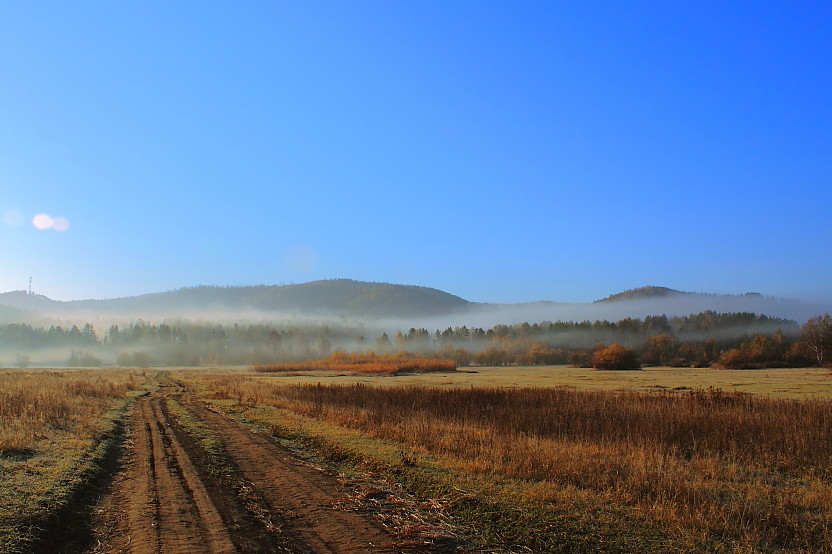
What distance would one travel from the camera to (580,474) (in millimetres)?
12547

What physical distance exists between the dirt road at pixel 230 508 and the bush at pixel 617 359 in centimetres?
11328

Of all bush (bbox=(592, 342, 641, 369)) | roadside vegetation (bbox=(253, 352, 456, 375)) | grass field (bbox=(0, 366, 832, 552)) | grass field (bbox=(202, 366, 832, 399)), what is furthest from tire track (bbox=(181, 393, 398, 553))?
bush (bbox=(592, 342, 641, 369))

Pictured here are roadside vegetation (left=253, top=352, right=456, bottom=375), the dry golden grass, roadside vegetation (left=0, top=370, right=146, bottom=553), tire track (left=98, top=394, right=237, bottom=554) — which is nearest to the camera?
tire track (left=98, top=394, right=237, bottom=554)

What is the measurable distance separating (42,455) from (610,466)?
51.3 ft

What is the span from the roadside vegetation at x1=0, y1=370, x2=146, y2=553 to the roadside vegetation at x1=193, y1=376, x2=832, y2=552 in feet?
21.4

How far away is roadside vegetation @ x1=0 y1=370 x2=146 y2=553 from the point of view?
8.98 m

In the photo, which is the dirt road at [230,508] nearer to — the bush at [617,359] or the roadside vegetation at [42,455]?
the roadside vegetation at [42,455]

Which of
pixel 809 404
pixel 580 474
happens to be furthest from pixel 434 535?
pixel 809 404

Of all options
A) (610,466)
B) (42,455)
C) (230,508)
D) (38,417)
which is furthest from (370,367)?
(230,508)

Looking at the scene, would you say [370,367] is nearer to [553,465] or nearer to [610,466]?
[553,465]

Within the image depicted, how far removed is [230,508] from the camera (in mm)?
9695

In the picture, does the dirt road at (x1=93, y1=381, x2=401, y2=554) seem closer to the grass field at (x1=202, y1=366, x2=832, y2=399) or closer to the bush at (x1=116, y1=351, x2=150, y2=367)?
the grass field at (x1=202, y1=366, x2=832, y2=399)

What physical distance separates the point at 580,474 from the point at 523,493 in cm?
232

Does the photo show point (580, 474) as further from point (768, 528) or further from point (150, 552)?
point (150, 552)
